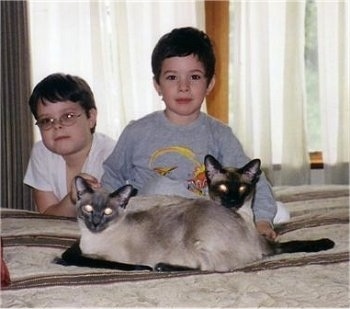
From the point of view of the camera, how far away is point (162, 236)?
1148 mm

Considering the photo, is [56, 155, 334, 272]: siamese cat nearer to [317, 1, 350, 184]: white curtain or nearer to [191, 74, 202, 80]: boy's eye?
[191, 74, 202, 80]: boy's eye

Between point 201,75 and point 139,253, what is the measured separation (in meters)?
0.51

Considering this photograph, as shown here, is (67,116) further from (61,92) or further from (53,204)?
(53,204)

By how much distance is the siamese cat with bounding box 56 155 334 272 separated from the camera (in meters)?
1.14

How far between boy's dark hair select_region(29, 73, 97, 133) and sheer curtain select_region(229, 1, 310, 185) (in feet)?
4.21

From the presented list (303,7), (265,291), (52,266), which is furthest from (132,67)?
(265,291)

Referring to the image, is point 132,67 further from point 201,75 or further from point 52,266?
point 52,266

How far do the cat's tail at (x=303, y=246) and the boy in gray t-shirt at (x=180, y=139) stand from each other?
0.45 feet

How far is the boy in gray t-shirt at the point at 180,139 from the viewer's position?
1503 millimetres

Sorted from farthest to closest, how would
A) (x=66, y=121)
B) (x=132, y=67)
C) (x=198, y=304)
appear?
(x=132, y=67), (x=66, y=121), (x=198, y=304)

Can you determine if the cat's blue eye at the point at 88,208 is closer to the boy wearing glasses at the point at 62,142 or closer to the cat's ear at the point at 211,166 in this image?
the cat's ear at the point at 211,166

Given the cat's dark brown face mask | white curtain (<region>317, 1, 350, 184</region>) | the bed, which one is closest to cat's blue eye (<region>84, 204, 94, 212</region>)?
the bed

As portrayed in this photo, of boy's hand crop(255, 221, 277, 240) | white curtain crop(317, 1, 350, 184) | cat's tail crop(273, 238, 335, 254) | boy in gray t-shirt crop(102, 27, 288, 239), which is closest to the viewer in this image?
cat's tail crop(273, 238, 335, 254)

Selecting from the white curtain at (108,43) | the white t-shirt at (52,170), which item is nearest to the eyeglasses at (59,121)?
the white t-shirt at (52,170)
